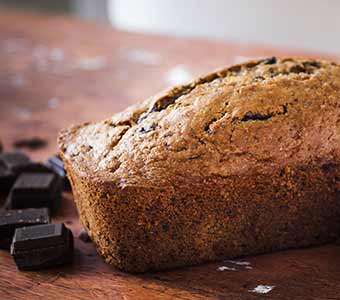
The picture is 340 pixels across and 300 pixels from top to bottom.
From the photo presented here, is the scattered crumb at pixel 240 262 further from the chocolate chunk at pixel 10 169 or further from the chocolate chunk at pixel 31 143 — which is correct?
the chocolate chunk at pixel 31 143

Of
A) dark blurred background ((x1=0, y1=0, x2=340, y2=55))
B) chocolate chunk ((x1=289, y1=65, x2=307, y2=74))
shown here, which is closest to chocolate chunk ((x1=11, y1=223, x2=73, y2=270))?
chocolate chunk ((x1=289, y1=65, x2=307, y2=74))

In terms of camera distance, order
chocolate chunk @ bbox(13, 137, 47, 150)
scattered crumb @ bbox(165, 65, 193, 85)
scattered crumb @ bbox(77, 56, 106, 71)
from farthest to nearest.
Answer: scattered crumb @ bbox(77, 56, 106, 71)
scattered crumb @ bbox(165, 65, 193, 85)
chocolate chunk @ bbox(13, 137, 47, 150)

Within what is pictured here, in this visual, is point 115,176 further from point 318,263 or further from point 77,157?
point 318,263

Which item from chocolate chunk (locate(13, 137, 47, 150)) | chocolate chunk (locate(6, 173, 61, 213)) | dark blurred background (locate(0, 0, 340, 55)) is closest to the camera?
chocolate chunk (locate(6, 173, 61, 213))

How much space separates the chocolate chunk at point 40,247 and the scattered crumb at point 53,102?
1.03 m

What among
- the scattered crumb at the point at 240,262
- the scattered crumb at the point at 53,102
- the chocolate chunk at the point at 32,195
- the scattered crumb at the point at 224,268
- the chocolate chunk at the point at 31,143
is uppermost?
the scattered crumb at the point at 53,102

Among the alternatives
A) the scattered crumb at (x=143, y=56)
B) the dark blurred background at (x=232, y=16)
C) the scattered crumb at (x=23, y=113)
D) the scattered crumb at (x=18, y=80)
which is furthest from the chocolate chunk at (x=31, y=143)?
the dark blurred background at (x=232, y=16)

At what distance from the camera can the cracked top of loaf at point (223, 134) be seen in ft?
4.48

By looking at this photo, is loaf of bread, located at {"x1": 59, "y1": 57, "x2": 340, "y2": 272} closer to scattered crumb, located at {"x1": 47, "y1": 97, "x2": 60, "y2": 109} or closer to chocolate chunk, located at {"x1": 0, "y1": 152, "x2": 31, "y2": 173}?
chocolate chunk, located at {"x1": 0, "y1": 152, "x2": 31, "y2": 173}

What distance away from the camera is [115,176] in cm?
136

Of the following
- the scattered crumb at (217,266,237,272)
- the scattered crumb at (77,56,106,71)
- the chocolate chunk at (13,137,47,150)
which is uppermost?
the scattered crumb at (77,56,106,71)

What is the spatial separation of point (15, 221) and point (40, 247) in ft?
0.43

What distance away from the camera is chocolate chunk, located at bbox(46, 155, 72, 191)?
1.80 meters

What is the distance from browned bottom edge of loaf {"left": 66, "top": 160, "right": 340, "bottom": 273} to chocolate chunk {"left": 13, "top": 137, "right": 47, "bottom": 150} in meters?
0.65
